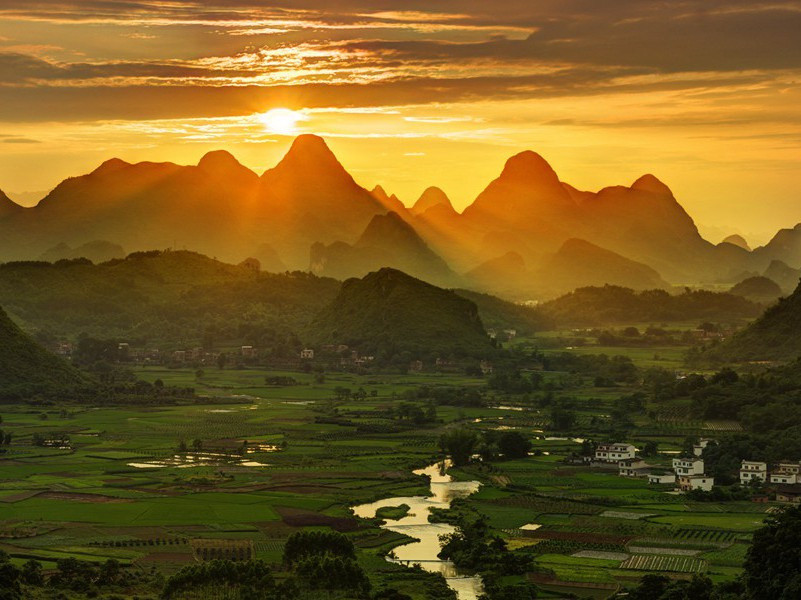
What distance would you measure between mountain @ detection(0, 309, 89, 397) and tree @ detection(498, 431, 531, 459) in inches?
1316

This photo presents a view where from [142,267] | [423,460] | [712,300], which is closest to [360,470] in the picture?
[423,460]

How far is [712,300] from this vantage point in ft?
552

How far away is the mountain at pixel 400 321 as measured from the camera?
118 metres

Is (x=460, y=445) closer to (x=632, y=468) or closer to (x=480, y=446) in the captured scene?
(x=480, y=446)

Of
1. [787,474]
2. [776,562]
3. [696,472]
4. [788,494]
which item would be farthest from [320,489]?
[776,562]

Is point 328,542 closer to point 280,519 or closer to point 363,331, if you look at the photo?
point 280,519

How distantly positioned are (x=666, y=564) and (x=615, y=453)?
20685 mm

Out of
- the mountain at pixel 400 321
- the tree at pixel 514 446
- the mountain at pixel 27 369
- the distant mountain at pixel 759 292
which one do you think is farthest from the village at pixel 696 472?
the distant mountain at pixel 759 292

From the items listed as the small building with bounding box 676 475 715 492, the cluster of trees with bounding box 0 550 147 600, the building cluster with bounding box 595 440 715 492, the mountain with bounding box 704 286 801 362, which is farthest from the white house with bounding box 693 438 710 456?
the mountain with bounding box 704 286 801 362

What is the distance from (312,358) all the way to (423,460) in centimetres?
5297

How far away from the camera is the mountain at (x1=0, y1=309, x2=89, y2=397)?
87.5 m

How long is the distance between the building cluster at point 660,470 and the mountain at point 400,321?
5068 cm

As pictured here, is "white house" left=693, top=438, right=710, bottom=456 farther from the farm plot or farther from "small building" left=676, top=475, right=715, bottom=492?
the farm plot

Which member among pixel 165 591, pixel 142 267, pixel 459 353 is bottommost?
pixel 165 591
